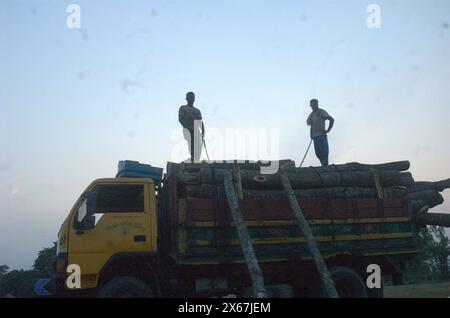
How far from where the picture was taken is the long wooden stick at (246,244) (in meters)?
6.65

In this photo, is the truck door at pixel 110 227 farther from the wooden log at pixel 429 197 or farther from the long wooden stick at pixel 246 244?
the wooden log at pixel 429 197

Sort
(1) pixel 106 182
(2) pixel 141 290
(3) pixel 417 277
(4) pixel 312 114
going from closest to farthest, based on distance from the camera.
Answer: (2) pixel 141 290 < (1) pixel 106 182 < (4) pixel 312 114 < (3) pixel 417 277

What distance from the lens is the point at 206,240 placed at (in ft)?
24.4

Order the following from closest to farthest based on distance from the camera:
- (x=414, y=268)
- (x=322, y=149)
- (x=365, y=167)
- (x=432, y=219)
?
(x=432, y=219), (x=365, y=167), (x=322, y=149), (x=414, y=268)

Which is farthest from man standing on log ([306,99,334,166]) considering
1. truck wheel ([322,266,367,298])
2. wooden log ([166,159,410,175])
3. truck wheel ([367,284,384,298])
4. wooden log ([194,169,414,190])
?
truck wheel ([367,284,384,298])

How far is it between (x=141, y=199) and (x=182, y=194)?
0.80 m

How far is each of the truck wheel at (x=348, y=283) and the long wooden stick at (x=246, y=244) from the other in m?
2.07

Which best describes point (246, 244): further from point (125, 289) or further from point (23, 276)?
point (23, 276)

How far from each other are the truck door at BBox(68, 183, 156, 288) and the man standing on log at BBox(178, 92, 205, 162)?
3.08 meters

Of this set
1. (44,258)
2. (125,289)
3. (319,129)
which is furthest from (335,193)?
(44,258)

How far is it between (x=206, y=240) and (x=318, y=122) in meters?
5.43
